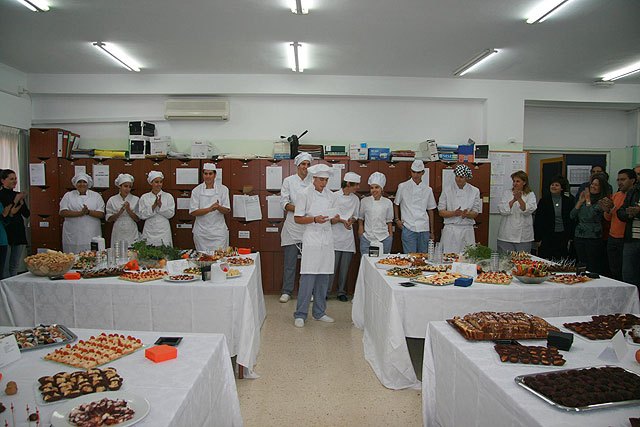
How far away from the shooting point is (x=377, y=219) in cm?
554

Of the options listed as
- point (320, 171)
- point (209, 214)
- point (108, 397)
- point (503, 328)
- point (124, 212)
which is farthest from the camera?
point (124, 212)

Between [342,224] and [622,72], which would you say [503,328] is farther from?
[622,72]

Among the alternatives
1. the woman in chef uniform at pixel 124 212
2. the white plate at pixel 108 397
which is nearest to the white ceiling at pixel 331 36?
the woman in chef uniform at pixel 124 212

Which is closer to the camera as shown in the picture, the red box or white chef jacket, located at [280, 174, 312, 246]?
the red box

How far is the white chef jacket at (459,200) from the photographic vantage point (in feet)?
19.0

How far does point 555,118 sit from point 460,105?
7.04ft

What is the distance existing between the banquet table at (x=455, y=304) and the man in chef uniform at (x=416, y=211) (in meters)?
2.30

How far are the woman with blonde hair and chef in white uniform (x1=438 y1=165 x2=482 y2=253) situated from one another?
396 mm

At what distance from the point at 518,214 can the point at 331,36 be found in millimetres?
3340

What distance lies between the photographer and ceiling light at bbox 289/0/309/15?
4020 mm

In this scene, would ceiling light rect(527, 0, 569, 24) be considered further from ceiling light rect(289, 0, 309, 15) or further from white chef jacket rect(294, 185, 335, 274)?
white chef jacket rect(294, 185, 335, 274)

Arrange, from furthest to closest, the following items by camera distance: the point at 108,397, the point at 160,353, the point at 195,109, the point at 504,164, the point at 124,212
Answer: the point at 504,164 → the point at 195,109 → the point at 124,212 → the point at 160,353 → the point at 108,397

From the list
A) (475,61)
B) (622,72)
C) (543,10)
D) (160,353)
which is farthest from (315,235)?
(622,72)

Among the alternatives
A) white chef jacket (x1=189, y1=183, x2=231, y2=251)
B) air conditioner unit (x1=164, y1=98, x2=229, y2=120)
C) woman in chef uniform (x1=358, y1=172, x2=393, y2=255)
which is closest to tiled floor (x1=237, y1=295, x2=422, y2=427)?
woman in chef uniform (x1=358, y1=172, x2=393, y2=255)
